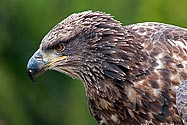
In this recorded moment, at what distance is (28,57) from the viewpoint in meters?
20.5

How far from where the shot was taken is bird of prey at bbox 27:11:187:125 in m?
8.61

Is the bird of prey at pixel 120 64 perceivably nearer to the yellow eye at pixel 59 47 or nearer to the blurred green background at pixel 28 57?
the yellow eye at pixel 59 47

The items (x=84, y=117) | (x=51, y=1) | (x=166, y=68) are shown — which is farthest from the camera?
(x=51, y=1)

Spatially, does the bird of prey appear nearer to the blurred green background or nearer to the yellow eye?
the yellow eye

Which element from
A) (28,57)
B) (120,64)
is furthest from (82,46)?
(28,57)

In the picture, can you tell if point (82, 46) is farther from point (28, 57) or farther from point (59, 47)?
point (28, 57)

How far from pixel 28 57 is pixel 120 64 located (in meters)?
11.9

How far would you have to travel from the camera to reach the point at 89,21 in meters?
8.70

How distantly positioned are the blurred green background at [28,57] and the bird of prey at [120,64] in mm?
10706

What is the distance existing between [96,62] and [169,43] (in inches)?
27.5

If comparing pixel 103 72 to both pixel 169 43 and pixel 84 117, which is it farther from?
pixel 84 117

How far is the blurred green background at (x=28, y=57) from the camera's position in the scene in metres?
20.2

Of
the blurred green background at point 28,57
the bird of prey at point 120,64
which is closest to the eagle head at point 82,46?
the bird of prey at point 120,64

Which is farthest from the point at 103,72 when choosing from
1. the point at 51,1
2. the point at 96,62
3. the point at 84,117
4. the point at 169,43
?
the point at 51,1
